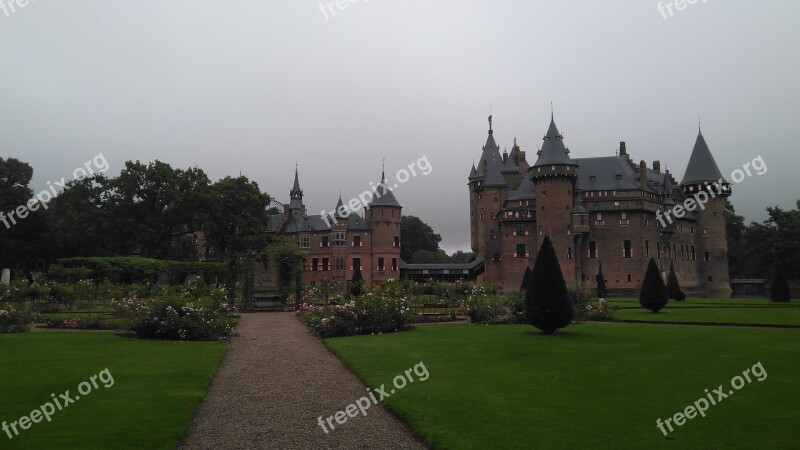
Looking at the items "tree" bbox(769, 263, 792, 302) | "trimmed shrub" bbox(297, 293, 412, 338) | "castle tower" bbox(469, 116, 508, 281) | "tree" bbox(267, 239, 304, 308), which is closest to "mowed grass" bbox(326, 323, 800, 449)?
"trimmed shrub" bbox(297, 293, 412, 338)

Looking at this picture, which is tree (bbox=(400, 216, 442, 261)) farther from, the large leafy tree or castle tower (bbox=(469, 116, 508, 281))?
the large leafy tree

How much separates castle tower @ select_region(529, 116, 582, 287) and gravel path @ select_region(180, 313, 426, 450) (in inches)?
1766

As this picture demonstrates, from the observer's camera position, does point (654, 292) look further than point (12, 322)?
Yes

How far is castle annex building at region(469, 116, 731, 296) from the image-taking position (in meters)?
57.8

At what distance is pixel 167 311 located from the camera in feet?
→ 64.8

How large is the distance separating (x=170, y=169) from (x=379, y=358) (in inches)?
1703

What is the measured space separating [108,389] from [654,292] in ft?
89.1

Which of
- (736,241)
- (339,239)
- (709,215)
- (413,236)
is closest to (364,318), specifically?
(339,239)

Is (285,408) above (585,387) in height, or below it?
below

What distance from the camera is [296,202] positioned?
71438mm

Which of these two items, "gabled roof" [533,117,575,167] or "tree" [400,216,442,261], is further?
"tree" [400,216,442,261]

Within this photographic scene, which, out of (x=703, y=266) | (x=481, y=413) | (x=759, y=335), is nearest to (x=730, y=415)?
(x=481, y=413)

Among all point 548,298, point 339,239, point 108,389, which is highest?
point 339,239

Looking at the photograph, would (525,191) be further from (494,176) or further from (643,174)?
(643,174)
